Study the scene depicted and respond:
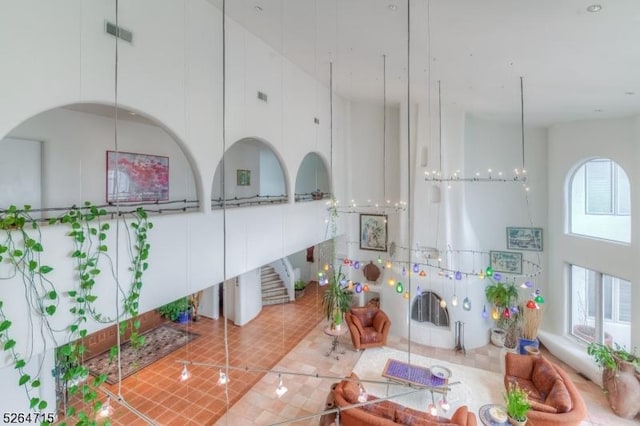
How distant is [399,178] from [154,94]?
7364 mm

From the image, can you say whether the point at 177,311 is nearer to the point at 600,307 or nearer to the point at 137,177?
the point at 137,177

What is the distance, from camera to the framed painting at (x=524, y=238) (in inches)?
344

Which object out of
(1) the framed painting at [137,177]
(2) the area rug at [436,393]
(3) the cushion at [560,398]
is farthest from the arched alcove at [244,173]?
(3) the cushion at [560,398]

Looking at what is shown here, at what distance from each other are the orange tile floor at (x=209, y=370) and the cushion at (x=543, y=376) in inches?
214

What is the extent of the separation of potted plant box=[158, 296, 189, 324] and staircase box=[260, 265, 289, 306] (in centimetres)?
252

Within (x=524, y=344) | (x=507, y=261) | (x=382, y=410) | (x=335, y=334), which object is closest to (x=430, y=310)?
(x=524, y=344)

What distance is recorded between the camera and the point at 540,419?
4.90m

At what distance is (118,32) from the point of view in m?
3.76

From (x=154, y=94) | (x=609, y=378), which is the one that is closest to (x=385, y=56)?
(x=154, y=94)

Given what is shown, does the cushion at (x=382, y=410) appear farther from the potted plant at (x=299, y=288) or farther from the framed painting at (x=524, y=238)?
the potted plant at (x=299, y=288)

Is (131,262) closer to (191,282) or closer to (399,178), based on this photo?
(191,282)

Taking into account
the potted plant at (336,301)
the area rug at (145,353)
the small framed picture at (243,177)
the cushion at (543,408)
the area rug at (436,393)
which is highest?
the small framed picture at (243,177)

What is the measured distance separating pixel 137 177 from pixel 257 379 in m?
4.99

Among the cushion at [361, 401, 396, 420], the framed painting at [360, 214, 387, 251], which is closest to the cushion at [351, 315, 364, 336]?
the framed painting at [360, 214, 387, 251]
